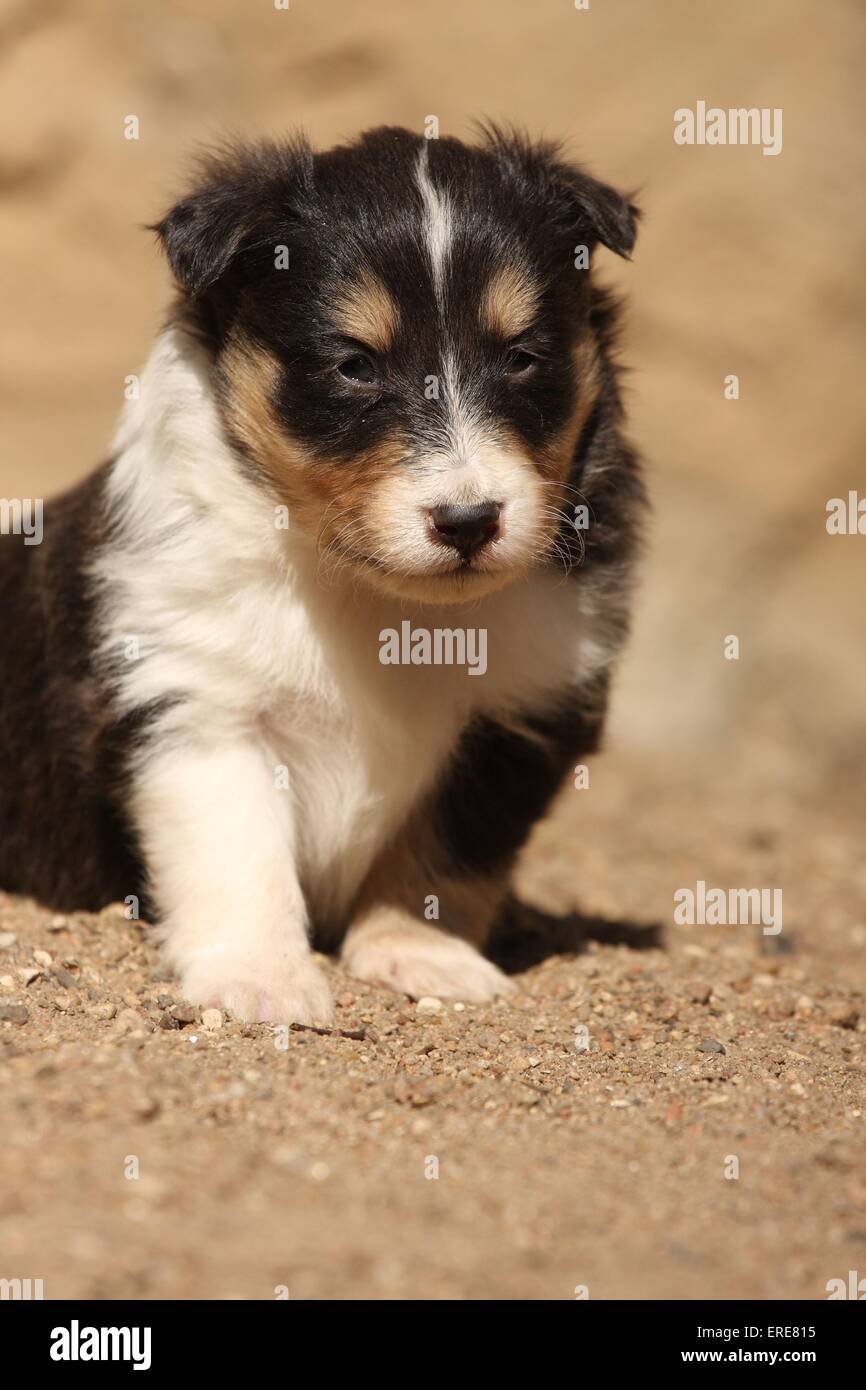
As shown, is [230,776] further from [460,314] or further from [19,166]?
[19,166]

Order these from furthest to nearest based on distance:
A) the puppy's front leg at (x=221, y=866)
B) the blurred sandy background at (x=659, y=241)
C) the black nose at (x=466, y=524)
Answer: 1. the blurred sandy background at (x=659, y=241)
2. the puppy's front leg at (x=221, y=866)
3. the black nose at (x=466, y=524)

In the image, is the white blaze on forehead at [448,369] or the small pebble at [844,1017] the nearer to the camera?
the white blaze on forehead at [448,369]

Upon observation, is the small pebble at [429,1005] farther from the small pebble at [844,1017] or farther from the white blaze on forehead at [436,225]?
the white blaze on forehead at [436,225]

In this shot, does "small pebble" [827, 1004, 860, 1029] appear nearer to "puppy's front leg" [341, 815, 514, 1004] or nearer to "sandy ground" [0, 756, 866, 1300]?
"sandy ground" [0, 756, 866, 1300]

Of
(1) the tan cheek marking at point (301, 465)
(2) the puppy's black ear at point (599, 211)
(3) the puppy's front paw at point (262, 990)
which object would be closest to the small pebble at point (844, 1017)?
(3) the puppy's front paw at point (262, 990)

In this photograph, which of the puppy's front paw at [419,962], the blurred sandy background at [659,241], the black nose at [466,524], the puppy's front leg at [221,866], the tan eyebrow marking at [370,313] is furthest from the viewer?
the blurred sandy background at [659,241]

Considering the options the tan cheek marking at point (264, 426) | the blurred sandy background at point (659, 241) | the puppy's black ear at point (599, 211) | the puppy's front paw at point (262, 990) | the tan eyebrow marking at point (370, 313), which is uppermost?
the blurred sandy background at point (659, 241)

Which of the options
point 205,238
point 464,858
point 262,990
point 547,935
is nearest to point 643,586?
point 547,935
